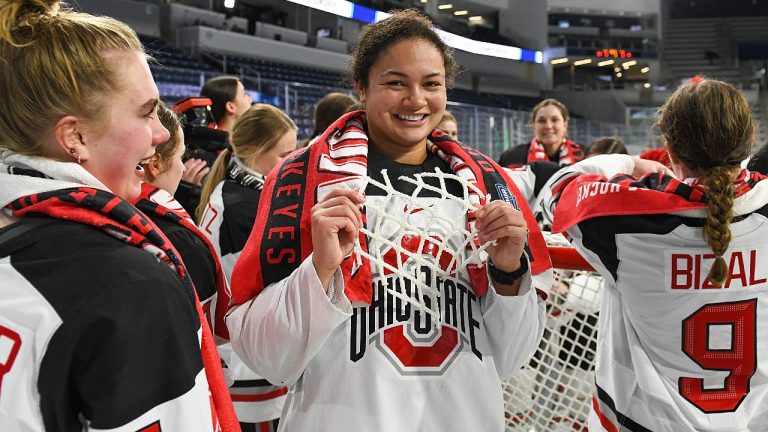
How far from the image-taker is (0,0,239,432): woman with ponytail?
0.76 metres

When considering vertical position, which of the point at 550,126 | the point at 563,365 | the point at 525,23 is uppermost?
the point at 525,23

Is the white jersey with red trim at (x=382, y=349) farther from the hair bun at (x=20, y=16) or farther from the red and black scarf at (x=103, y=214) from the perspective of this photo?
the hair bun at (x=20, y=16)

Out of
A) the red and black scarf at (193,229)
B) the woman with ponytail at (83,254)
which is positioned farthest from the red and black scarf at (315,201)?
the woman with ponytail at (83,254)

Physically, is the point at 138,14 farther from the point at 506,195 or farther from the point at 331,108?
the point at 506,195

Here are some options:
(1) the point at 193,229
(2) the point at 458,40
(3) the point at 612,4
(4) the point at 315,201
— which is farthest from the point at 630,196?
(3) the point at 612,4

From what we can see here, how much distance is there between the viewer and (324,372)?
4.11 feet

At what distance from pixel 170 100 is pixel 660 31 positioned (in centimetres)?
2022

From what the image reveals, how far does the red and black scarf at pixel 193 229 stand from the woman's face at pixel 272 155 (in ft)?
2.48

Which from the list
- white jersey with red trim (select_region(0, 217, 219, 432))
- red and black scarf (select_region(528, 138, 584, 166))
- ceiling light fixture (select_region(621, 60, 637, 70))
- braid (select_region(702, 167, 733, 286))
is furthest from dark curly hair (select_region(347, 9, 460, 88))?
ceiling light fixture (select_region(621, 60, 637, 70))

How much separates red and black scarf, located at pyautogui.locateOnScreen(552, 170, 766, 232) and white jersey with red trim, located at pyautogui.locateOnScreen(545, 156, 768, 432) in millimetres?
16

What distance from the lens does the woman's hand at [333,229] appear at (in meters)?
1.13

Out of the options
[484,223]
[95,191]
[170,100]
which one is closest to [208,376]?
[95,191]

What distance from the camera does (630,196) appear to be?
1.54m

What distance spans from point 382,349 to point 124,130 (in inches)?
23.7
